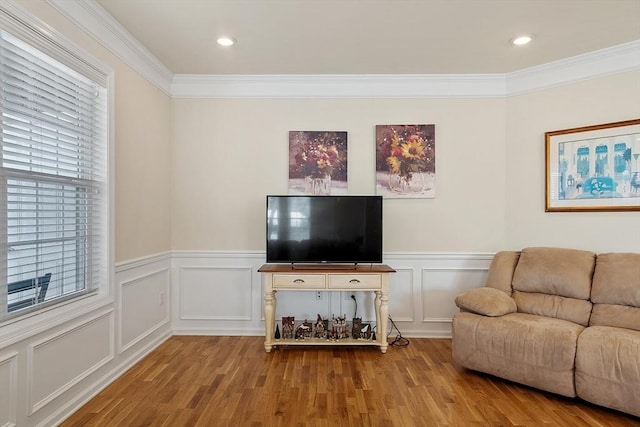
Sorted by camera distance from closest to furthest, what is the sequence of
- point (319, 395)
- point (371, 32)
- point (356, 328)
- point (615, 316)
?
point (319, 395), point (615, 316), point (371, 32), point (356, 328)

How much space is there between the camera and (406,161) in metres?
3.73

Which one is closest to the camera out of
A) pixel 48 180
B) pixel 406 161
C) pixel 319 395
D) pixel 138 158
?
pixel 48 180

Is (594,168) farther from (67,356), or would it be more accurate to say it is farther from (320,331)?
(67,356)

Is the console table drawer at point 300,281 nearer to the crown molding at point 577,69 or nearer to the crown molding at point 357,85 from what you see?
the crown molding at point 357,85

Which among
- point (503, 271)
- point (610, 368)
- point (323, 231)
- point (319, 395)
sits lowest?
point (319, 395)

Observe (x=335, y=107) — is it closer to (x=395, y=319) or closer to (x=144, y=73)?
(x=144, y=73)

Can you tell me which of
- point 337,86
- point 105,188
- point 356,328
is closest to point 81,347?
point 105,188

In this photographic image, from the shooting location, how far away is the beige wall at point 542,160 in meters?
3.12

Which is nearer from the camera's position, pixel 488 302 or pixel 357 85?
pixel 488 302

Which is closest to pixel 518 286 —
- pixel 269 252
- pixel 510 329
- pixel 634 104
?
pixel 510 329

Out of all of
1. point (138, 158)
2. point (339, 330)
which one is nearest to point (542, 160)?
point (339, 330)

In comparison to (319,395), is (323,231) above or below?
above

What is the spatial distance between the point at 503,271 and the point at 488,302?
1.71 ft

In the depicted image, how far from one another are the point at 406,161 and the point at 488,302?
1562 millimetres
